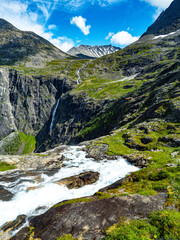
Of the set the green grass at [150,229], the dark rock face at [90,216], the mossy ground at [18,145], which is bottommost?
the mossy ground at [18,145]

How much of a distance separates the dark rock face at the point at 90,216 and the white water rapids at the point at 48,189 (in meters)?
4.34

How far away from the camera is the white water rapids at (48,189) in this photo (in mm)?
14820

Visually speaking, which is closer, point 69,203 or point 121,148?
point 69,203

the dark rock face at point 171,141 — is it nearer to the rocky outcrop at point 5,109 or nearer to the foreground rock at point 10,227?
the foreground rock at point 10,227

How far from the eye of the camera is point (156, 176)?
14656mm

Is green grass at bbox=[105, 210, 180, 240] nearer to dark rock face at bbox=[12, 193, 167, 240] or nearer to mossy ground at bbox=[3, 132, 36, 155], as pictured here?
dark rock face at bbox=[12, 193, 167, 240]

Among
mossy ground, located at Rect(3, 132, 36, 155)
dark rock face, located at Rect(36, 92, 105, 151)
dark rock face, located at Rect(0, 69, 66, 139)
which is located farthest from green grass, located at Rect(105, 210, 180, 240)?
dark rock face, located at Rect(0, 69, 66, 139)

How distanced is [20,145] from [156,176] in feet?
550

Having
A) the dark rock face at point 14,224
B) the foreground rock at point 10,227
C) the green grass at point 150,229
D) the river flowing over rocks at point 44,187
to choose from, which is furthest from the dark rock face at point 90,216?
the river flowing over rocks at point 44,187

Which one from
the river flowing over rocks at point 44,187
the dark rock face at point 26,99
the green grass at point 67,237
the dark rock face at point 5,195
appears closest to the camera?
the green grass at point 67,237

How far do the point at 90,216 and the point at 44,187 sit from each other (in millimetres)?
12404

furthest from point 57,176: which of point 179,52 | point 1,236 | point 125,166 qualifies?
point 179,52

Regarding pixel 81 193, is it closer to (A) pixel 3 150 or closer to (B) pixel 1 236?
(B) pixel 1 236

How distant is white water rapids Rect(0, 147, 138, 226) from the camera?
14820 millimetres
